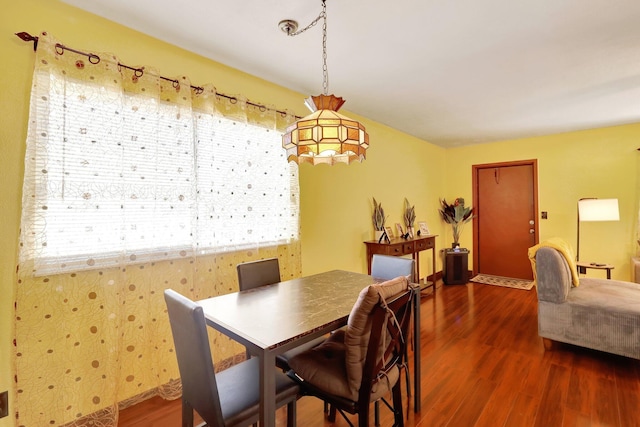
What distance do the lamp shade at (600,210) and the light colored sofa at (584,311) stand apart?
1141mm

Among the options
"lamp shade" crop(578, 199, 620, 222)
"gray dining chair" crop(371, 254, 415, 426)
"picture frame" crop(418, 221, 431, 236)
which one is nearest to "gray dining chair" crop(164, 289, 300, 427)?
"gray dining chair" crop(371, 254, 415, 426)

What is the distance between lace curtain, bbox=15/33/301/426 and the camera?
1.61 m

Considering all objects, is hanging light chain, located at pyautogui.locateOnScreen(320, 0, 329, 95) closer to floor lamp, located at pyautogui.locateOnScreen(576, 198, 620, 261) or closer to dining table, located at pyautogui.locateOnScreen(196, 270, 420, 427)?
dining table, located at pyautogui.locateOnScreen(196, 270, 420, 427)

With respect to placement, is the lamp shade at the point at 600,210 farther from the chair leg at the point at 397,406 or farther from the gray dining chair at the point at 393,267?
the chair leg at the point at 397,406

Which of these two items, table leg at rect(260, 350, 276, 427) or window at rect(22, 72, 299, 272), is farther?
window at rect(22, 72, 299, 272)


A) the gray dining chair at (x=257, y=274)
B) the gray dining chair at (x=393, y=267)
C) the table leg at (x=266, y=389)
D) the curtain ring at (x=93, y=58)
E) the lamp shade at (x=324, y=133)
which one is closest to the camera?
the table leg at (x=266, y=389)

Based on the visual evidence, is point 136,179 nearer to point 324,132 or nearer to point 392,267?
point 324,132

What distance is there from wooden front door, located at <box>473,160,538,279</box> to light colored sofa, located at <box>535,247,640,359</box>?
213cm

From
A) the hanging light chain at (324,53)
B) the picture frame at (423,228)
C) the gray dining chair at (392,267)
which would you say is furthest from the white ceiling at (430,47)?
the picture frame at (423,228)

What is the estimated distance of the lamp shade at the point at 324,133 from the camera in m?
1.55

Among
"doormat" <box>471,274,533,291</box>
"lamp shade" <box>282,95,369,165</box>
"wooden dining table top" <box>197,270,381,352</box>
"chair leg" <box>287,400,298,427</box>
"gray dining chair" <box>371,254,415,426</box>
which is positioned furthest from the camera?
"doormat" <box>471,274,533,291</box>

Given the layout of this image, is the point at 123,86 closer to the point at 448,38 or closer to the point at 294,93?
the point at 294,93

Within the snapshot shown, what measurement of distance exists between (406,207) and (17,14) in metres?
4.32

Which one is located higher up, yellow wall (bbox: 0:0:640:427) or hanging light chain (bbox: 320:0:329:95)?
hanging light chain (bbox: 320:0:329:95)
